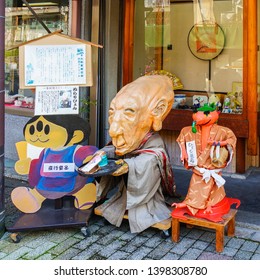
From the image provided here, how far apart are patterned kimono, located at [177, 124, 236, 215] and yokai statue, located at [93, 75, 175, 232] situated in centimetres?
34

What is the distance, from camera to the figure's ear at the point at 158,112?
4.39m

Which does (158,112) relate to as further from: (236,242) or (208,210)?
(236,242)

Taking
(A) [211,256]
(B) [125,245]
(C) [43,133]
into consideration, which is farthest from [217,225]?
A: (C) [43,133]

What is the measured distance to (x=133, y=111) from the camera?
430 cm

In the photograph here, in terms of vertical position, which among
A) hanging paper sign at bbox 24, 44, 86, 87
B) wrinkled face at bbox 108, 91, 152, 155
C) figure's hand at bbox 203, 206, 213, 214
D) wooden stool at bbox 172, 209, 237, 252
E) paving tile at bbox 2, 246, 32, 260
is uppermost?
hanging paper sign at bbox 24, 44, 86, 87

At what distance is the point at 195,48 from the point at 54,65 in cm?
300

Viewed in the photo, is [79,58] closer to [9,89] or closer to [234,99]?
[234,99]

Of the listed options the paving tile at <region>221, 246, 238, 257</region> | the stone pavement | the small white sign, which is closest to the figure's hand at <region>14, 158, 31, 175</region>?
the stone pavement

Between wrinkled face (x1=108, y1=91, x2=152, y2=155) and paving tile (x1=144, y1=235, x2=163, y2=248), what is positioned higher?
wrinkled face (x1=108, y1=91, x2=152, y2=155)

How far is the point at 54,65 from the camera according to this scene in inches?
182

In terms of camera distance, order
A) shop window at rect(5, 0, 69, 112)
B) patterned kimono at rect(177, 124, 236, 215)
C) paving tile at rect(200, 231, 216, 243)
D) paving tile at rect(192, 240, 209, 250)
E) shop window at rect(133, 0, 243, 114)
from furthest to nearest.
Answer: shop window at rect(5, 0, 69, 112) < shop window at rect(133, 0, 243, 114) < paving tile at rect(200, 231, 216, 243) < paving tile at rect(192, 240, 209, 250) < patterned kimono at rect(177, 124, 236, 215)

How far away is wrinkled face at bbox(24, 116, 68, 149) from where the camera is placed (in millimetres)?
4703

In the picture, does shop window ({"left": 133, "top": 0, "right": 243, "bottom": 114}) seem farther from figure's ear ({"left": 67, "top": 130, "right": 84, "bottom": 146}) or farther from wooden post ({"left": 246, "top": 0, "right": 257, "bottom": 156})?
figure's ear ({"left": 67, "top": 130, "right": 84, "bottom": 146})

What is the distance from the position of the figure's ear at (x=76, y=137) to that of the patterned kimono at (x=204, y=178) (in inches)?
43.4
